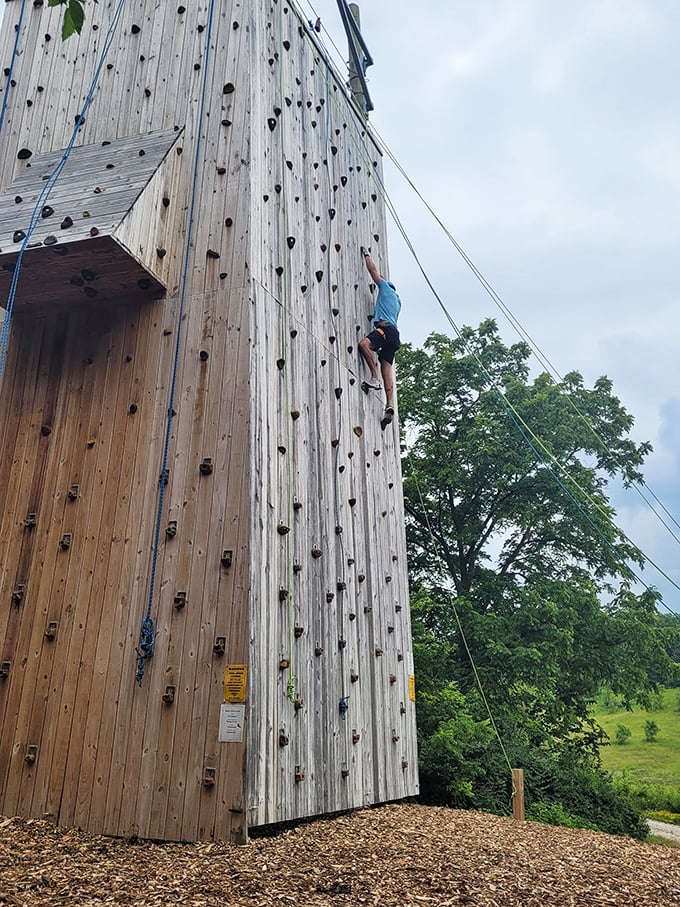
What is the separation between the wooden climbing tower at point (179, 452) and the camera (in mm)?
5426

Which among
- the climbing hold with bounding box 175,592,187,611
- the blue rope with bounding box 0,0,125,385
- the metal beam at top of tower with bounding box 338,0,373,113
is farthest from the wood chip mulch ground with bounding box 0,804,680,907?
the metal beam at top of tower with bounding box 338,0,373,113

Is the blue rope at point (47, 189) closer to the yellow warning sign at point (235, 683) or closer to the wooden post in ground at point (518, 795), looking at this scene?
the yellow warning sign at point (235, 683)

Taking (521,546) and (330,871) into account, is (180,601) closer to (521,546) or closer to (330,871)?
(330,871)

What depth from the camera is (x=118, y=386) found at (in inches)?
255

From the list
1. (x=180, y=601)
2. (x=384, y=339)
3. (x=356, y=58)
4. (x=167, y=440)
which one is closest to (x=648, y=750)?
(x=384, y=339)

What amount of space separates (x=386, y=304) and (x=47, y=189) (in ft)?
14.1

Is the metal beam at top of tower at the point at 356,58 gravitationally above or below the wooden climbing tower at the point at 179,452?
above

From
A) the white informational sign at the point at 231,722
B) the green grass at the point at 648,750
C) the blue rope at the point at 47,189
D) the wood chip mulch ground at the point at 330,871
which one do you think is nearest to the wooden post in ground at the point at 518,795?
the wood chip mulch ground at the point at 330,871

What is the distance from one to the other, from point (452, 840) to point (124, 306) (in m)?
5.25

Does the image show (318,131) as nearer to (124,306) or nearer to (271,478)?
(124,306)

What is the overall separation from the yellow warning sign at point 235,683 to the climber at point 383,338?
4509 millimetres

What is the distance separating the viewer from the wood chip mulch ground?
3.99m

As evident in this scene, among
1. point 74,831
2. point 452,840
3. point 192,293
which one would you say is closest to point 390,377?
point 192,293

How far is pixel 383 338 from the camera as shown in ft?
30.5
